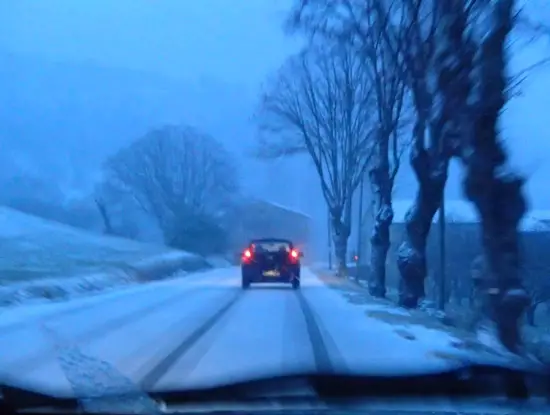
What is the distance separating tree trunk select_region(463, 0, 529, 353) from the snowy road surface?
50.7 inches

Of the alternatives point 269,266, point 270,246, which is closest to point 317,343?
point 269,266

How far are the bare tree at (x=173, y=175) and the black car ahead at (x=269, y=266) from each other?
1314 inches

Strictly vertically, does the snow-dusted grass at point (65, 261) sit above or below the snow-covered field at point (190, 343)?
above

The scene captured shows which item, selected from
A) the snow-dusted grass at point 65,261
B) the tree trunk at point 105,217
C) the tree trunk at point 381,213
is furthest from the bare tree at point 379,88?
the tree trunk at point 105,217

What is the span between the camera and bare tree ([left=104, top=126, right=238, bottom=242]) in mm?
66875

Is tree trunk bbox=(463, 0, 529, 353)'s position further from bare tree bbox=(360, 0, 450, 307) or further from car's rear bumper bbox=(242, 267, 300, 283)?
car's rear bumper bbox=(242, 267, 300, 283)

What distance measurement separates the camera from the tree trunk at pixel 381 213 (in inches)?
1153

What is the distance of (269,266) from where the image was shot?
34.7 metres

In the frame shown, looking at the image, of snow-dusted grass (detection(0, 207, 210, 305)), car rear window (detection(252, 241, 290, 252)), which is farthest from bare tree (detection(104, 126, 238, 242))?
car rear window (detection(252, 241, 290, 252))

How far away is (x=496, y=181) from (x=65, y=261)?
31498 millimetres

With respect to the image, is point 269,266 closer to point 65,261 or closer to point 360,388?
point 65,261

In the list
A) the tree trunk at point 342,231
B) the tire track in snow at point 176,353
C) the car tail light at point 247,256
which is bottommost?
the tire track in snow at point 176,353

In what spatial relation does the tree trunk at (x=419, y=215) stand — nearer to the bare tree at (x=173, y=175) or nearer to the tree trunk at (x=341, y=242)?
the tree trunk at (x=341, y=242)

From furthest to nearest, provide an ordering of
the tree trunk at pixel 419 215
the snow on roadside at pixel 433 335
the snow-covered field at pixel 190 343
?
the tree trunk at pixel 419 215
the snow on roadside at pixel 433 335
the snow-covered field at pixel 190 343
